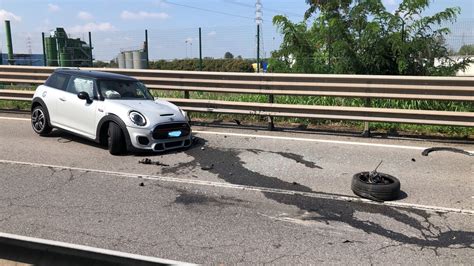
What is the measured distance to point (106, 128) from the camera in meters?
8.04

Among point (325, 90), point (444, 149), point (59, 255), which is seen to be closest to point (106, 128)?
point (325, 90)

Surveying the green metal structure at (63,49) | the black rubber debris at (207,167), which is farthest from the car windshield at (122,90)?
the green metal structure at (63,49)

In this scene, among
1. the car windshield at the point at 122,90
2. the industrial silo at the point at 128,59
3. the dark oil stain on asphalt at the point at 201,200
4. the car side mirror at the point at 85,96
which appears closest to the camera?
the dark oil stain on asphalt at the point at 201,200

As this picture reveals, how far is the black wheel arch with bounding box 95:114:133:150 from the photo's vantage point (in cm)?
765

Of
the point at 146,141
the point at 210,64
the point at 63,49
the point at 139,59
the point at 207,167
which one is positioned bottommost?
the point at 207,167

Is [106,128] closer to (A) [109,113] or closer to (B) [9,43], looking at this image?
(A) [109,113]

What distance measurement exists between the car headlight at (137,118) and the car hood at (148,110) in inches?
2.4

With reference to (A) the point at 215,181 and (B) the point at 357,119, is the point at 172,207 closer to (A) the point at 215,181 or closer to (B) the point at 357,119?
(A) the point at 215,181

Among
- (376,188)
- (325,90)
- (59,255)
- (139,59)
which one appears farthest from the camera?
(139,59)

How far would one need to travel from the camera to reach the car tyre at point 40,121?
30.0 ft

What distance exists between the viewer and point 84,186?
6.12 meters

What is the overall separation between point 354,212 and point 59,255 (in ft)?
11.7

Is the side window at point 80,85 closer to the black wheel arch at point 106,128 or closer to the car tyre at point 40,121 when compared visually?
the black wheel arch at point 106,128

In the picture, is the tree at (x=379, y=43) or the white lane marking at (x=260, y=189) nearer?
the white lane marking at (x=260, y=189)
